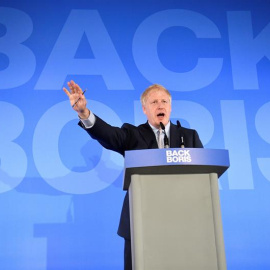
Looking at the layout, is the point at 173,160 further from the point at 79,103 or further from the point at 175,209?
the point at 79,103

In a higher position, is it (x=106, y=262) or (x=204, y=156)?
(x=204, y=156)

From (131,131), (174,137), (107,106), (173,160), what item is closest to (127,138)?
(131,131)

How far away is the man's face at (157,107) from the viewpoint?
2.26 meters

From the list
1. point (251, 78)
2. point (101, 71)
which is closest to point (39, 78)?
point (101, 71)

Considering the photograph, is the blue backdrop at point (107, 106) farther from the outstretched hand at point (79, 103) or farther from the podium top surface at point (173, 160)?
the podium top surface at point (173, 160)

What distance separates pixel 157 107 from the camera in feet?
7.50

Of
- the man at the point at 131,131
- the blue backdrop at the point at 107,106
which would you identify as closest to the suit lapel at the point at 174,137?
the man at the point at 131,131

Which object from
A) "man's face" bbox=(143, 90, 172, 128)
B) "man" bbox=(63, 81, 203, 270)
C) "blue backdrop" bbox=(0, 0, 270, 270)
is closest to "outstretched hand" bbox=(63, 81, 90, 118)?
"man" bbox=(63, 81, 203, 270)

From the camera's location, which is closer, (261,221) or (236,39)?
(261,221)

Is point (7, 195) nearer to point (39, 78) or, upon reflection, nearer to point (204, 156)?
point (39, 78)

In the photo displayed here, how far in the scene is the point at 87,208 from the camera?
3053 mm

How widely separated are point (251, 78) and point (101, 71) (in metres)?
1.26

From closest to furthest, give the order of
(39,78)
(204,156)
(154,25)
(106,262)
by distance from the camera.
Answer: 1. (204,156)
2. (106,262)
3. (39,78)
4. (154,25)

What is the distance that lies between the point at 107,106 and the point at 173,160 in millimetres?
1749
